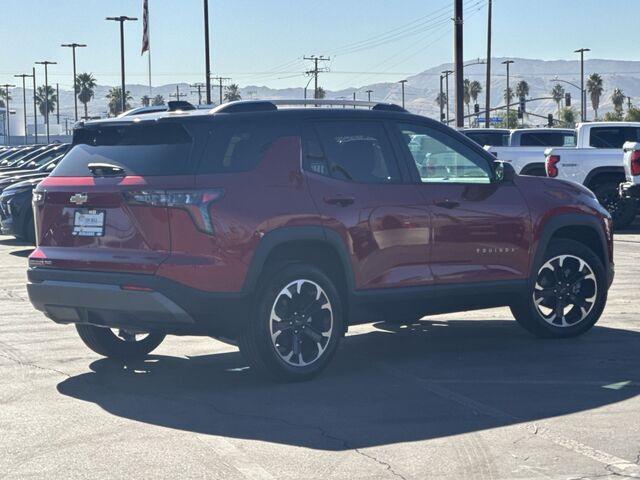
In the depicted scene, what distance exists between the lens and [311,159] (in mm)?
8352

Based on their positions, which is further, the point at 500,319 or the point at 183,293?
the point at 500,319

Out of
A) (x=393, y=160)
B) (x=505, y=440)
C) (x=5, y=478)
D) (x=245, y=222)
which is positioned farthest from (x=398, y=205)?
(x=5, y=478)

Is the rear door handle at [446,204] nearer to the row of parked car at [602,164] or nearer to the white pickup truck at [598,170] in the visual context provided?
the row of parked car at [602,164]

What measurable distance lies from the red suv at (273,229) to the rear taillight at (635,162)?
11.5 m

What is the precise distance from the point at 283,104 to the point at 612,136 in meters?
16.3

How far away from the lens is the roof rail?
320 inches

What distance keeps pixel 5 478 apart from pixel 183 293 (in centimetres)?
203

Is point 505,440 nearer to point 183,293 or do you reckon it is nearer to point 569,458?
point 569,458

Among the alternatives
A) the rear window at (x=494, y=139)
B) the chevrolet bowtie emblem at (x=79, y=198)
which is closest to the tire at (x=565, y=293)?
the chevrolet bowtie emblem at (x=79, y=198)

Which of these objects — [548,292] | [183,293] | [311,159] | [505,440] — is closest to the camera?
[505,440]

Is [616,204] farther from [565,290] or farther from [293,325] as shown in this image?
[293,325]

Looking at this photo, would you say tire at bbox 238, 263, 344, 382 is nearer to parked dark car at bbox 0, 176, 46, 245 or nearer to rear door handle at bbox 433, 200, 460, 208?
rear door handle at bbox 433, 200, 460, 208

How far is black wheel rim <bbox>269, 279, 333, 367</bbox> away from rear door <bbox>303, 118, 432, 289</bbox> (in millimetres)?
360

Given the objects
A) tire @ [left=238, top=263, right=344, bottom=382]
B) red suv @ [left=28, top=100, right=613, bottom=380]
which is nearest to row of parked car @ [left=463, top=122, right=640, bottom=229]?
red suv @ [left=28, top=100, right=613, bottom=380]
